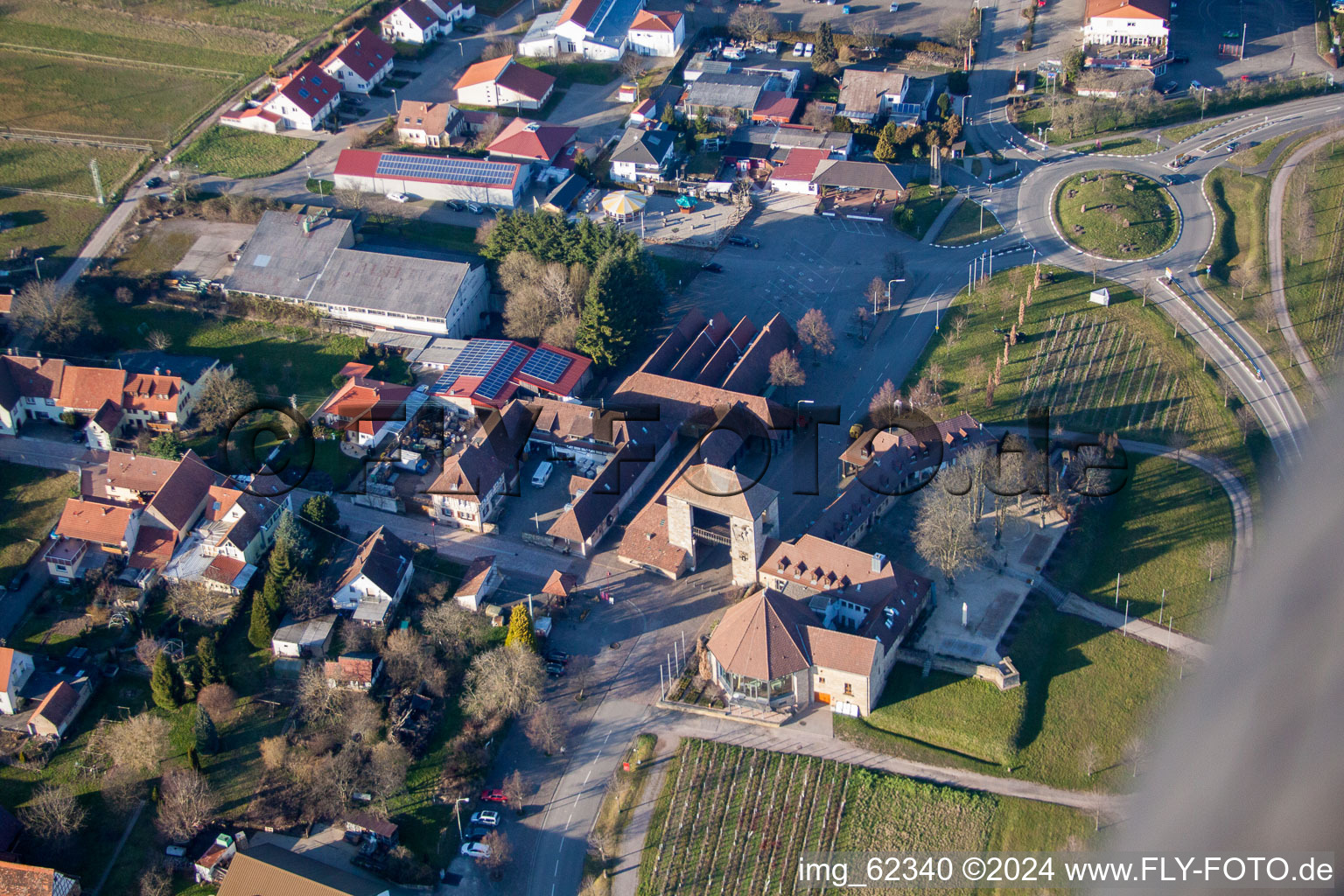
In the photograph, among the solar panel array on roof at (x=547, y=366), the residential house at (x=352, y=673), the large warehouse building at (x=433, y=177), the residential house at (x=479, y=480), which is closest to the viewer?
the residential house at (x=352, y=673)

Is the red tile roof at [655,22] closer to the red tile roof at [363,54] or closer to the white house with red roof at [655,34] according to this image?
the white house with red roof at [655,34]

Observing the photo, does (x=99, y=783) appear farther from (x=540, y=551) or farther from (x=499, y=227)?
(x=499, y=227)

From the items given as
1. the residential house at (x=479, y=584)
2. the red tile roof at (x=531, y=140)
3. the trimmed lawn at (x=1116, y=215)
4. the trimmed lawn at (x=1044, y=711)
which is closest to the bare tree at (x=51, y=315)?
the residential house at (x=479, y=584)

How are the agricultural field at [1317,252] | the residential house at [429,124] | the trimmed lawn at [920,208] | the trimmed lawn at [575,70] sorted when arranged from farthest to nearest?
the trimmed lawn at [575,70], the residential house at [429,124], the trimmed lawn at [920,208], the agricultural field at [1317,252]

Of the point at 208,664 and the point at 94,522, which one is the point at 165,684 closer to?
the point at 208,664

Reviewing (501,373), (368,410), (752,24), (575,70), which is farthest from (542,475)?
(752,24)

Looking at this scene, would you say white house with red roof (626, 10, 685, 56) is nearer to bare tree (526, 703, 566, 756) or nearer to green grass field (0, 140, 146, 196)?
green grass field (0, 140, 146, 196)

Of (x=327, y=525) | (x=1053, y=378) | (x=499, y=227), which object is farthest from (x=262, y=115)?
(x=1053, y=378)

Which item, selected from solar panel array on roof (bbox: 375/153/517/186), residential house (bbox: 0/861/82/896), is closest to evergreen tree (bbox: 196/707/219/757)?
residential house (bbox: 0/861/82/896)

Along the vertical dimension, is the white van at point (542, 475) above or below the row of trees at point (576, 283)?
below
